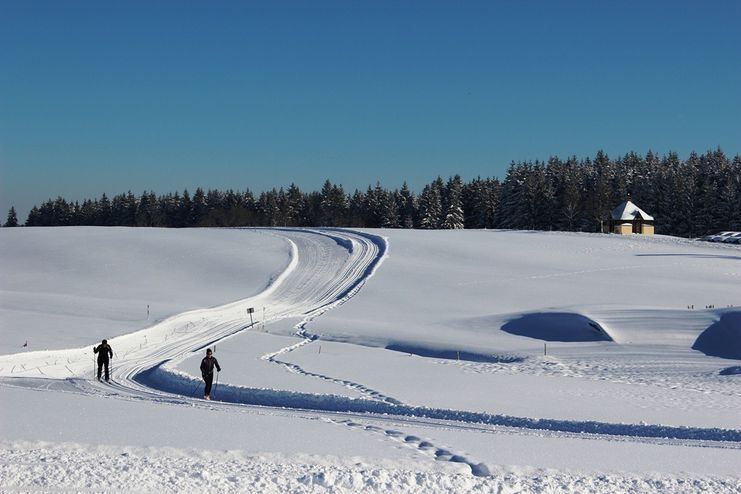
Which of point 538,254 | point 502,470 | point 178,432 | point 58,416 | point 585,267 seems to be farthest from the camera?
point 538,254

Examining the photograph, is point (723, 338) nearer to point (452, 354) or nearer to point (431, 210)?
point (452, 354)

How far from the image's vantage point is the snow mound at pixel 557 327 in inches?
1095

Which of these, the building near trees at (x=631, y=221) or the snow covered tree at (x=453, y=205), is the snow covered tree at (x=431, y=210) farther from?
the building near trees at (x=631, y=221)

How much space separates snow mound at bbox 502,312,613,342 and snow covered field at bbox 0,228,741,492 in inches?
4.6

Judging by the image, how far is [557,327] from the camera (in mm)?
28828

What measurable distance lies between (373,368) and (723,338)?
12.8 m

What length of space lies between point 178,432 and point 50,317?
72.6ft

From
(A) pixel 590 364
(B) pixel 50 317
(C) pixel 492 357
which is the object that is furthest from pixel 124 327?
(A) pixel 590 364

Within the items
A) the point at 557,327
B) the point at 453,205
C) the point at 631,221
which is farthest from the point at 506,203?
the point at 557,327

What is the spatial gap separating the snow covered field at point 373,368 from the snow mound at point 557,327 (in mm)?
116

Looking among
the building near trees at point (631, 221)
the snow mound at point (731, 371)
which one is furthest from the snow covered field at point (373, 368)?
the building near trees at point (631, 221)

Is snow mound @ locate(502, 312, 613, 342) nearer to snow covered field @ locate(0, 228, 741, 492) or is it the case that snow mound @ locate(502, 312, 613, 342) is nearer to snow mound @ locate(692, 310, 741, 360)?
snow covered field @ locate(0, 228, 741, 492)

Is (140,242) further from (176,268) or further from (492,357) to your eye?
(492,357)

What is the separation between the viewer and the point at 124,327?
98.0 feet
